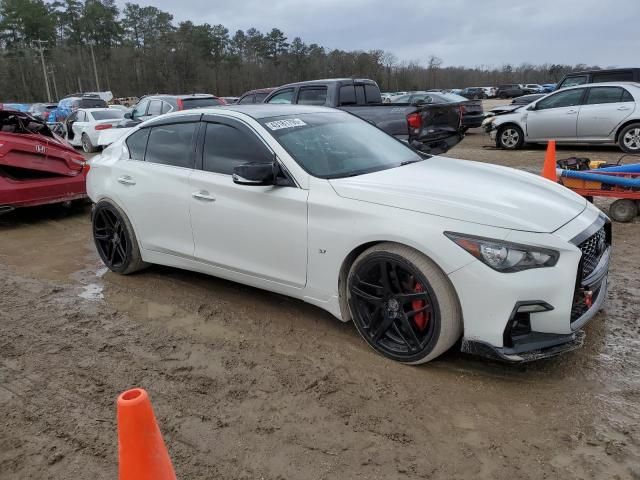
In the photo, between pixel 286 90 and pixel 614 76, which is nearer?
pixel 286 90

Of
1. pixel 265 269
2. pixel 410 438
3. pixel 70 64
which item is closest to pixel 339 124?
pixel 265 269

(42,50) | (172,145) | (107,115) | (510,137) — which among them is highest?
(42,50)

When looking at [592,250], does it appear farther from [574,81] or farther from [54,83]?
[54,83]

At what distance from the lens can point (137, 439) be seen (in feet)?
6.20

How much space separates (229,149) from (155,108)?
11.8 m

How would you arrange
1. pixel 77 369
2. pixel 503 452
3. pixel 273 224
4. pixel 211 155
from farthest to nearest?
pixel 211 155, pixel 273 224, pixel 77 369, pixel 503 452

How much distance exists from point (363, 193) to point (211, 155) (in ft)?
4.97

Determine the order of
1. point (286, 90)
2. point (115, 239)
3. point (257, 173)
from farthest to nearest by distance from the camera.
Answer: point (286, 90) < point (115, 239) < point (257, 173)

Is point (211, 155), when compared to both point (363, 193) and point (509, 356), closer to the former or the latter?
point (363, 193)

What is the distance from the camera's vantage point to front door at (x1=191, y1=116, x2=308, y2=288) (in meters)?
3.74

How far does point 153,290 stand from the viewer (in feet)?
16.1

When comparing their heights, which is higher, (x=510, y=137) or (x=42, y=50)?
(x=42, y=50)

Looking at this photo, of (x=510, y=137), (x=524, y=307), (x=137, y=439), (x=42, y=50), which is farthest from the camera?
(x=42, y=50)

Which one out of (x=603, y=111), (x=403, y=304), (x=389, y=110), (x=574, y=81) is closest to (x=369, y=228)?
(x=403, y=304)
